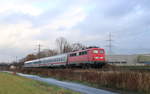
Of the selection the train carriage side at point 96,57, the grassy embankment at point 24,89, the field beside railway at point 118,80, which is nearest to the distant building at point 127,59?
the train carriage side at point 96,57

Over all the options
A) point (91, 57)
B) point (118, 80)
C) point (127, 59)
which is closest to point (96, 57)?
point (91, 57)

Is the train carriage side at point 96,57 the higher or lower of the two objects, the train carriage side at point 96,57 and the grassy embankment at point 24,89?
the higher

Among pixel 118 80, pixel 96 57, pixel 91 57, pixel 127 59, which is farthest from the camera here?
pixel 127 59

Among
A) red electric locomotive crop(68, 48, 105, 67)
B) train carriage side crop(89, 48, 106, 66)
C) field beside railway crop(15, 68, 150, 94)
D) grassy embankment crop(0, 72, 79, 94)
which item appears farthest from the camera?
red electric locomotive crop(68, 48, 105, 67)

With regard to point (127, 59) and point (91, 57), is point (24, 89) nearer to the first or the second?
point (91, 57)

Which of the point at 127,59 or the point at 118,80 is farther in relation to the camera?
the point at 127,59

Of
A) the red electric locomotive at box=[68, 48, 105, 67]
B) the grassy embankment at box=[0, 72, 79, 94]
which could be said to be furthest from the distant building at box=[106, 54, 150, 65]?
the grassy embankment at box=[0, 72, 79, 94]

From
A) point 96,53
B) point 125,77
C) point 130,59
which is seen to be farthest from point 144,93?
point 130,59

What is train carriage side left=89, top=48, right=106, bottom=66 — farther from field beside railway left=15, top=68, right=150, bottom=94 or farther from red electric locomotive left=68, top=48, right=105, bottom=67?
field beside railway left=15, top=68, right=150, bottom=94

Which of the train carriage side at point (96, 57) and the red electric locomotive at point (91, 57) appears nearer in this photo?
the train carriage side at point (96, 57)

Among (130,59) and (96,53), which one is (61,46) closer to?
(130,59)

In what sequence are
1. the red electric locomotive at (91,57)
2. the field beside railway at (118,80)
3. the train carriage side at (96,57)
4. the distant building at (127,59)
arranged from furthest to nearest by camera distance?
the distant building at (127,59) → the red electric locomotive at (91,57) → the train carriage side at (96,57) → the field beside railway at (118,80)

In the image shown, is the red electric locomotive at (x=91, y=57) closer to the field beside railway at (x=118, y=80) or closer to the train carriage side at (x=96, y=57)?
the train carriage side at (x=96, y=57)

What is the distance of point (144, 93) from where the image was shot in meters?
19.2
